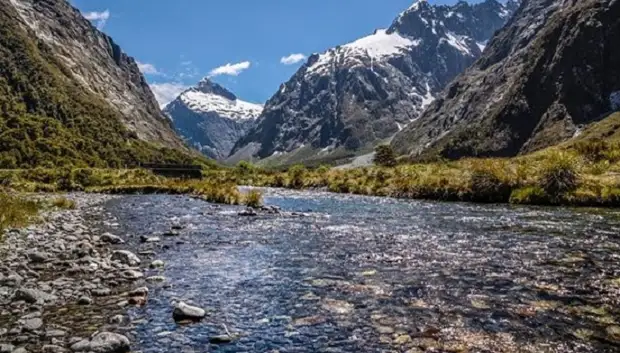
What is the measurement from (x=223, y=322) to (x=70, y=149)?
204777 mm

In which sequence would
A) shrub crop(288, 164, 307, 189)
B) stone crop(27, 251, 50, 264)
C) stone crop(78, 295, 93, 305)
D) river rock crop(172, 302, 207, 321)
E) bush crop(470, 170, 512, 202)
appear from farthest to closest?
shrub crop(288, 164, 307, 189) → bush crop(470, 170, 512, 202) → stone crop(27, 251, 50, 264) → stone crop(78, 295, 93, 305) → river rock crop(172, 302, 207, 321)

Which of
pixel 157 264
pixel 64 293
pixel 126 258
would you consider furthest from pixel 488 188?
pixel 64 293

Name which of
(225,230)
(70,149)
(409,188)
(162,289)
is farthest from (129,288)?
(70,149)

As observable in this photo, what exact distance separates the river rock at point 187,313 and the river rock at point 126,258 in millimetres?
6992

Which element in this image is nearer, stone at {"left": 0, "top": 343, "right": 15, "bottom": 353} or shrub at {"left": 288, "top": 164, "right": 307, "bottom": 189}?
stone at {"left": 0, "top": 343, "right": 15, "bottom": 353}

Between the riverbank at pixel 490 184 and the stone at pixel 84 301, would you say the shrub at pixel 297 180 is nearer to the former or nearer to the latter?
the riverbank at pixel 490 184

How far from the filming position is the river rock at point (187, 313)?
1278cm

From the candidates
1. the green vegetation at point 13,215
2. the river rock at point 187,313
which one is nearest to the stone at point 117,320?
the river rock at point 187,313

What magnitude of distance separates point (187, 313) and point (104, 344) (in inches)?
99.4

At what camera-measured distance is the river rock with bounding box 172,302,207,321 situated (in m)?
12.8

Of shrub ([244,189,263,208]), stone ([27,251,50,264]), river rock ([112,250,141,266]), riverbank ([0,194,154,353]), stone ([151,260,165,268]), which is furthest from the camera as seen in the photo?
shrub ([244,189,263,208])

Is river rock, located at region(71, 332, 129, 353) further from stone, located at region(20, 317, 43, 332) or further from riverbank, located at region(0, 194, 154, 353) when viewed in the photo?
stone, located at region(20, 317, 43, 332)

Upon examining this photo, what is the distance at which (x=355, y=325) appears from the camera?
12461 millimetres

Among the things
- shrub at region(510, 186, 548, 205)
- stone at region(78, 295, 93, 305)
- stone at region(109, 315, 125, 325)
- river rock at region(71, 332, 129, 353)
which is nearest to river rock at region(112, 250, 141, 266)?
stone at region(78, 295, 93, 305)
